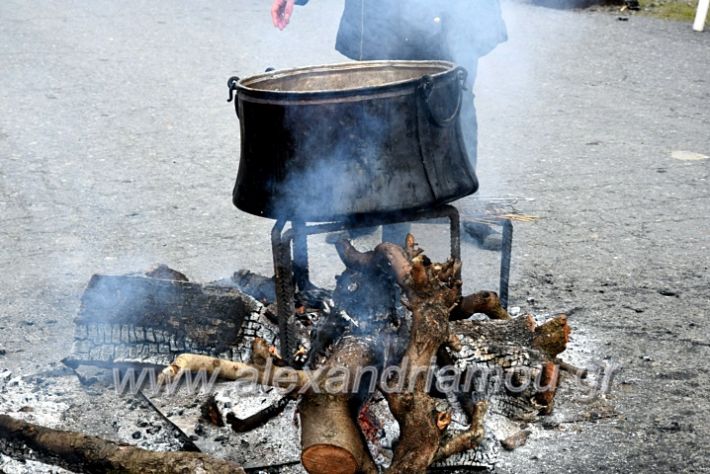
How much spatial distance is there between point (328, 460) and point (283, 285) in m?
0.83

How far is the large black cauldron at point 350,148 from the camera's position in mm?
3031

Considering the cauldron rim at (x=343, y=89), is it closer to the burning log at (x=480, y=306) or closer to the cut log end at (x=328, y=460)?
the burning log at (x=480, y=306)

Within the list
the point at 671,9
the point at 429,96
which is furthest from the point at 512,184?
the point at 671,9

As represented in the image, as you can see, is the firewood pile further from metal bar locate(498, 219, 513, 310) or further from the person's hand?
the person's hand

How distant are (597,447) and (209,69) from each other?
7056 millimetres

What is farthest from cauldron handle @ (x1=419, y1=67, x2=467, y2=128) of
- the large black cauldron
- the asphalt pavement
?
the asphalt pavement

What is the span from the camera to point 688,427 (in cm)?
319

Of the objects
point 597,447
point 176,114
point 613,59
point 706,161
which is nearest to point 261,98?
point 597,447

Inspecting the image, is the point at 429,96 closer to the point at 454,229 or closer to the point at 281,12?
the point at 454,229

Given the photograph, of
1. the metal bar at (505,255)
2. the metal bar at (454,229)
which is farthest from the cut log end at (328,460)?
the metal bar at (505,255)

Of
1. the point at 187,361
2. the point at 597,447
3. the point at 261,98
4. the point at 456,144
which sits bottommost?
the point at 597,447

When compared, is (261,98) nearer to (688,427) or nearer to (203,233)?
(688,427)

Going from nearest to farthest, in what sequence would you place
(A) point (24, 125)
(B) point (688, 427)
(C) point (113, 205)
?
1. (B) point (688, 427)
2. (C) point (113, 205)
3. (A) point (24, 125)

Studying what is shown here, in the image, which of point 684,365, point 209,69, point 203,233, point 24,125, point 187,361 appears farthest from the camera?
point 209,69
